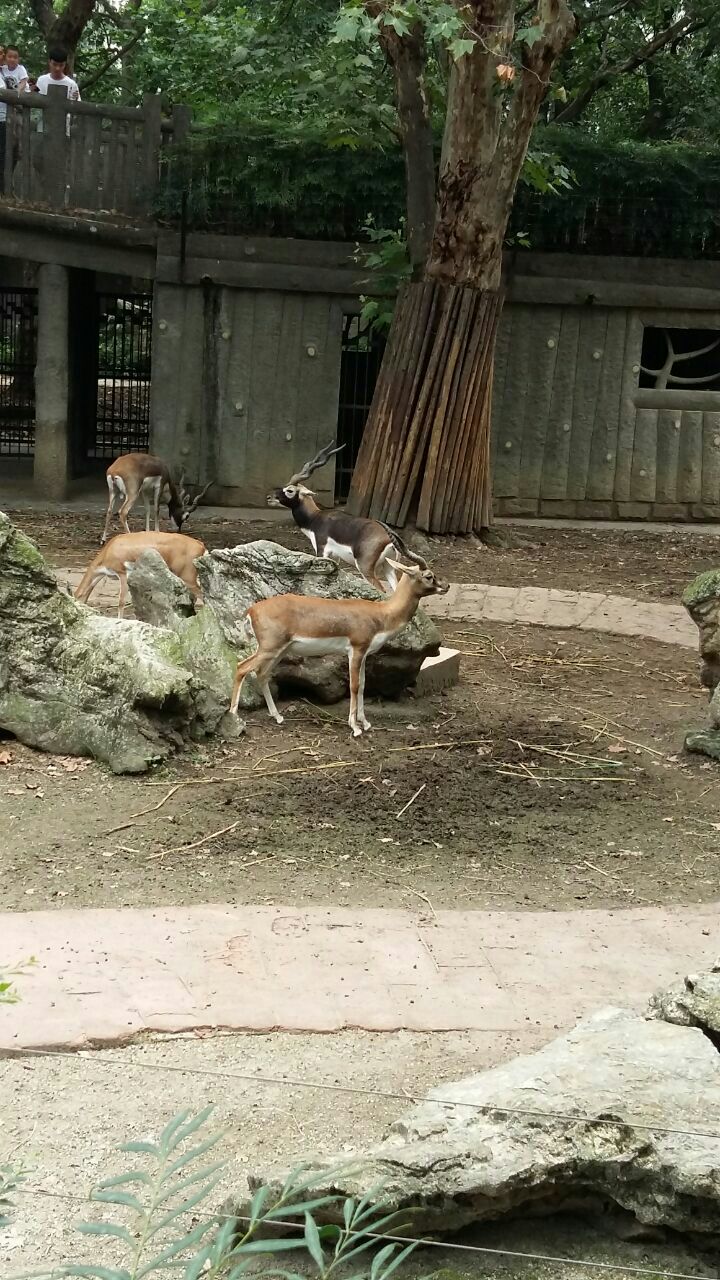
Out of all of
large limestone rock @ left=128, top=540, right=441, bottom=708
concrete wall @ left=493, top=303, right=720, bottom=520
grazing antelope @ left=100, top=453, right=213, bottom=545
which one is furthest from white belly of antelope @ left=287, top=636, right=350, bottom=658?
concrete wall @ left=493, top=303, right=720, bottom=520

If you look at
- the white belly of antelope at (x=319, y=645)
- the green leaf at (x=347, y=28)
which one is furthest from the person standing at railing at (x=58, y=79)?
the white belly of antelope at (x=319, y=645)

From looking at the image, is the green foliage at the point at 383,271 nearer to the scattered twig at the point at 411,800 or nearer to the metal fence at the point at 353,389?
the metal fence at the point at 353,389

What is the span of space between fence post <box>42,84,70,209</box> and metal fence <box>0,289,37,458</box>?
12.7ft

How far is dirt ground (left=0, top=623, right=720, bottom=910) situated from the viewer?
19.6 ft

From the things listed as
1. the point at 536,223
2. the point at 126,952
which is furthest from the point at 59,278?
the point at 126,952

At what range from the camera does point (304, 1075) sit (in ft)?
14.2

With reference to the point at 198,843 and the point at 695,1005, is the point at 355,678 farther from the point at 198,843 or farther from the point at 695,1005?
the point at 695,1005

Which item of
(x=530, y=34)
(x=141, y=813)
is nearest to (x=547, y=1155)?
(x=141, y=813)

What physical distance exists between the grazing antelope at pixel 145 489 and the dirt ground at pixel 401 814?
568 centimetres

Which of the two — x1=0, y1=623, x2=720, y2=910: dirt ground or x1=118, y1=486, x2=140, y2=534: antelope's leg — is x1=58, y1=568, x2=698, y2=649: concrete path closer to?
x1=118, y1=486, x2=140, y2=534: antelope's leg

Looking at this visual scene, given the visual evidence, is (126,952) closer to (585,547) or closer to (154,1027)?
(154,1027)

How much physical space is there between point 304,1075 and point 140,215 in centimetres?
1327

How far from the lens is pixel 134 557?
10039mm

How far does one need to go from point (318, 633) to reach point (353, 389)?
925 cm
